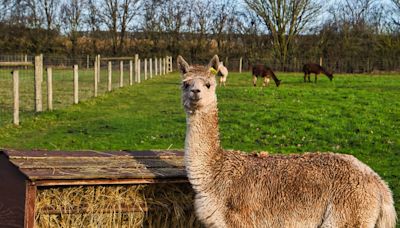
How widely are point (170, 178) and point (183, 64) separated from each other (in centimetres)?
112

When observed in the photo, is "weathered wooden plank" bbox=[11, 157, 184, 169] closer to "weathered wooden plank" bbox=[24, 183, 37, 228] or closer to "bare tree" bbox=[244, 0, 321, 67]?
"weathered wooden plank" bbox=[24, 183, 37, 228]

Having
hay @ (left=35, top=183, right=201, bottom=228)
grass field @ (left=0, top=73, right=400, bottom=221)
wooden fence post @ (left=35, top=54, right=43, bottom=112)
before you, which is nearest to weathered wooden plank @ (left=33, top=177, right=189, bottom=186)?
hay @ (left=35, top=183, right=201, bottom=228)

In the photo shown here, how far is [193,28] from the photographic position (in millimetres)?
58812

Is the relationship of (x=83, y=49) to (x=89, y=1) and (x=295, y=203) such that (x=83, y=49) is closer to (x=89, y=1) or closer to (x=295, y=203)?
(x=89, y=1)

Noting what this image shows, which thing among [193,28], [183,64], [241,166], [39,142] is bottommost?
[39,142]

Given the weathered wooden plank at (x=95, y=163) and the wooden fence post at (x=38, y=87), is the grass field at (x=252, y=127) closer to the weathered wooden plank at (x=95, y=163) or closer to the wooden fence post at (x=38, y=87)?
the wooden fence post at (x=38, y=87)

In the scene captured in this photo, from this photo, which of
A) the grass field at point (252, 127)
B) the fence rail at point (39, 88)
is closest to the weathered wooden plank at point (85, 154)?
the grass field at point (252, 127)

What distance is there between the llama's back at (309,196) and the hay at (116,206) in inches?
30.1

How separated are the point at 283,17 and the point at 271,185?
151 ft

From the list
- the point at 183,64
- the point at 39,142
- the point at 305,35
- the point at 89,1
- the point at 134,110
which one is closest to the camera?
the point at 183,64

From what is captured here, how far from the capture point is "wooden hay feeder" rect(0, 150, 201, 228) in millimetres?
4965

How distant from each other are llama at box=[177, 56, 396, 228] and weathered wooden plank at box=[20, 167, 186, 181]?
462 millimetres

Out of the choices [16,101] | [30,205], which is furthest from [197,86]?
[16,101]

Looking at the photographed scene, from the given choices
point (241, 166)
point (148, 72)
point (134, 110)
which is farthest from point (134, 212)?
point (148, 72)
